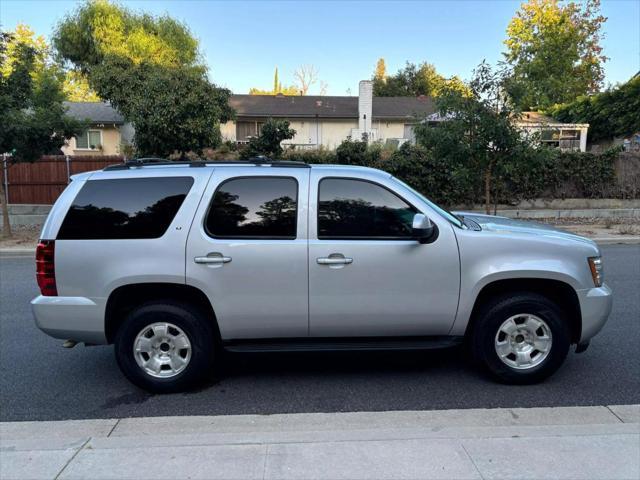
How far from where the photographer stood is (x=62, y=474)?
9.78 ft

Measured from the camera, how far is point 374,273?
4.15 meters

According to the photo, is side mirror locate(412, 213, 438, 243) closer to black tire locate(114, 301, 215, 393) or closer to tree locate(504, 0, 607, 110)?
black tire locate(114, 301, 215, 393)

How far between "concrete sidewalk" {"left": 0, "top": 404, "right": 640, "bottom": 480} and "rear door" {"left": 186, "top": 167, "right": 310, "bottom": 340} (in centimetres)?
76

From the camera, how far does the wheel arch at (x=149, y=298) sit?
13.8 feet

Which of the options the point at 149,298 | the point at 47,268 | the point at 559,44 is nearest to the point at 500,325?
the point at 149,298

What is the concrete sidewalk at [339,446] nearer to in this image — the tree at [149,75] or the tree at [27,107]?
the tree at [27,107]

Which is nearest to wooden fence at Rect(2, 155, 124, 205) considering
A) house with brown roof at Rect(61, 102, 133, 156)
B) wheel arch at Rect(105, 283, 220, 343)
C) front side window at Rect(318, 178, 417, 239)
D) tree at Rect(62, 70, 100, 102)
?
house with brown roof at Rect(61, 102, 133, 156)

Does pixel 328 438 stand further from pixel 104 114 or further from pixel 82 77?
pixel 82 77

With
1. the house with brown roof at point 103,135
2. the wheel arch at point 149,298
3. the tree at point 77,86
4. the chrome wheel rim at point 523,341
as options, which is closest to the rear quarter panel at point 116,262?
the wheel arch at point 149,298

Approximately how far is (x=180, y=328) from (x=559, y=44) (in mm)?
38920

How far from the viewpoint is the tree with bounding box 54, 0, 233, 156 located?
15.7 meters

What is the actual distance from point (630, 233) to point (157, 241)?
573 inches

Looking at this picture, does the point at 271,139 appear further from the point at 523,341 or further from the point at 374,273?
the point at 523,341

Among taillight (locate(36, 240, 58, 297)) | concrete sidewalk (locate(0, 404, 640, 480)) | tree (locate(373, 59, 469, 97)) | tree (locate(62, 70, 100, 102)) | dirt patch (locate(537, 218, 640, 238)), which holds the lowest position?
concrete sidewalk (locate(0, 404, 640, 480))
